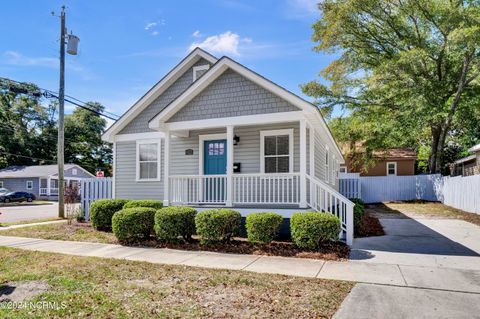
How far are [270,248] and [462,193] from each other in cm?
1332

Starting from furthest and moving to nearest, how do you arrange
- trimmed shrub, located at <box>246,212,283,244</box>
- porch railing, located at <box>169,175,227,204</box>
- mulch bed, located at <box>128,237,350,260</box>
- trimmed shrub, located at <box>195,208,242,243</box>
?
porch railing, located at <box>169,175,227,204</box>
trimmed shrub, located at <box>195,208,242,243</box>
trimmed shrub, located at <box>246,212,283,244</box>
mulch bed, located at <box>128,237,350,260</box>

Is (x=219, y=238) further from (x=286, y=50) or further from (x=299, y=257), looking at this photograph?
(x=286, y=50)

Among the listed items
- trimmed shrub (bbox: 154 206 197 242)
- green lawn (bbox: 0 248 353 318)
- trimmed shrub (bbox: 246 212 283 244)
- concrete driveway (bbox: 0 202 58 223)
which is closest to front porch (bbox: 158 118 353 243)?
trimmed shrub (bbox: 246 212 283 244)

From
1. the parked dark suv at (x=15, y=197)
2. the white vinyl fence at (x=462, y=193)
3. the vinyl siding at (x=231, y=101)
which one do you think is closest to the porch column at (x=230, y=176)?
the vinyl siding at (x=231, y=101)

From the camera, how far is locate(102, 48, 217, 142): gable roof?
13578 millimetres

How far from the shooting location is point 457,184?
1781 centimetres

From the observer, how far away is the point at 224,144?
12117mm

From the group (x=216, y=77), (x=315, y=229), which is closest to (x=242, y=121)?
(x=216, y=77)

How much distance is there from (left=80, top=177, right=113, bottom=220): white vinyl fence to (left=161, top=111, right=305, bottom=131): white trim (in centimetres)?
470

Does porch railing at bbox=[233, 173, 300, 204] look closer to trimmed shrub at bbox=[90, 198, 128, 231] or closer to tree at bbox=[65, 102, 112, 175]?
trimmed shrub at bbox=[90, 198, 128, 231]

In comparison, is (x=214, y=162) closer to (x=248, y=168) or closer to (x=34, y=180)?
(x=248, y=168)

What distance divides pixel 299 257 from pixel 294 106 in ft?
13.9

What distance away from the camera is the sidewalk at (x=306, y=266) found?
5.59m

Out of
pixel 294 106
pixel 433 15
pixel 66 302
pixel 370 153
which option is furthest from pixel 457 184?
pixel 66 302
